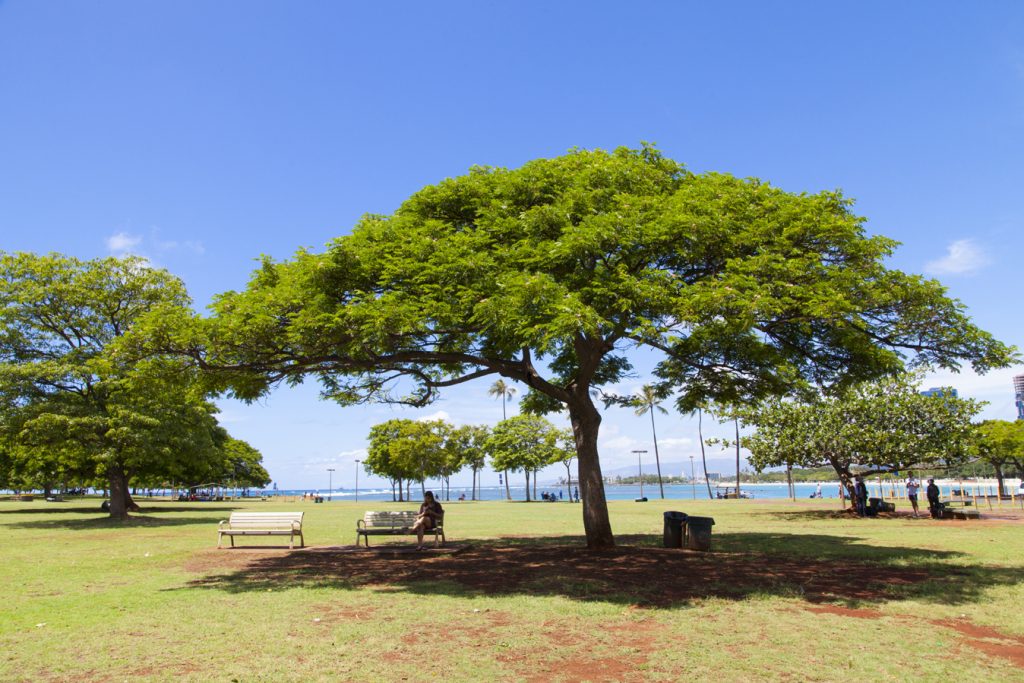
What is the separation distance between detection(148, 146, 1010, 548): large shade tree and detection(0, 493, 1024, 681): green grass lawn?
3932 millimetres

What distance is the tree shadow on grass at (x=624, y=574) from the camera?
1023 cm

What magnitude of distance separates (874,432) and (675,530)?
1777 cm

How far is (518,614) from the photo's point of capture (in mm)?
Result: 8703

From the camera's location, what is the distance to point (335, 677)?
6.05 metres

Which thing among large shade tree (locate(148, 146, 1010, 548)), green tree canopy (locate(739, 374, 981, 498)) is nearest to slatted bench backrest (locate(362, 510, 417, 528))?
large shade tree (locate(148, 146, 1010, 548))

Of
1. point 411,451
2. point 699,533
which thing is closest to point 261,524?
point 699,533

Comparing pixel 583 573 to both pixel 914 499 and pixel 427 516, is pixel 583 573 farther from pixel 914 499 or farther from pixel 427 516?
pixel 914 499

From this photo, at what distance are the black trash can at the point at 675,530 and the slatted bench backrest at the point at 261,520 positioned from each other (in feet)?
31.5

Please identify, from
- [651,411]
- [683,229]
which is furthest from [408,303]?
[651,411]

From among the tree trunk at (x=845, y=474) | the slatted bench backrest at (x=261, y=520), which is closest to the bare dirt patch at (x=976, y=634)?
the slatted bench backrest at (x=261, y=520)

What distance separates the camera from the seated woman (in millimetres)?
15884

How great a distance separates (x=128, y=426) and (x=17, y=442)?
5784 mm

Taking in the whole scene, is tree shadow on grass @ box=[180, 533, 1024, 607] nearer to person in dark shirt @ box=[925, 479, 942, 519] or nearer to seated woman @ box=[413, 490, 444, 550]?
seated woman @ box=[413, 490, 444, 550]

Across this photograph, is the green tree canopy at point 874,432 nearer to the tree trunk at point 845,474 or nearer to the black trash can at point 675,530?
the tree trunk at point 845,474
